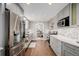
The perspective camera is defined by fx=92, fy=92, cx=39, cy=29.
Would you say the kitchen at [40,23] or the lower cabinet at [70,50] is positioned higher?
the kitchen at [40,23]

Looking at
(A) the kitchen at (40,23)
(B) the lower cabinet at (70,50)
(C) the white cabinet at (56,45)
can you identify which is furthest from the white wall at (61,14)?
(B) the lower cabinet at (70,50)

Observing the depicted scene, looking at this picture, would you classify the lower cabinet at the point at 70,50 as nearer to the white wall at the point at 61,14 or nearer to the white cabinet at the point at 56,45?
the white cabinet at the point at 56,45

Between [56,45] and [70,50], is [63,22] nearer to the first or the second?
[56,45]

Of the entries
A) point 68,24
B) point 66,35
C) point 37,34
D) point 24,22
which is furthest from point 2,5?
point 66,35

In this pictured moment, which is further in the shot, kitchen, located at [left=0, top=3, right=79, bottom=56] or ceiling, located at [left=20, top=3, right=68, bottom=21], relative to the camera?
ceiling, located at [left=20, top=3, right=68, bottom=21]

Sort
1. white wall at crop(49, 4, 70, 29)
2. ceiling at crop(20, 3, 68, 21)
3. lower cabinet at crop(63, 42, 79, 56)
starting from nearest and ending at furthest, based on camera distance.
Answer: lower cabinet at crop(63, 42, 79, 56) → ceiling at crop(20, 3, 68, 21) → white wall at crop(49, 4, 70, 29)

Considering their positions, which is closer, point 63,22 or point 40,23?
point 40,23

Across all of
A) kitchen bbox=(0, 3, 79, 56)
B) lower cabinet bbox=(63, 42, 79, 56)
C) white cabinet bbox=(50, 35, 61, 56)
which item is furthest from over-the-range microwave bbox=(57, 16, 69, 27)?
lower cabinet bbox=(63, 42, 79, 56)

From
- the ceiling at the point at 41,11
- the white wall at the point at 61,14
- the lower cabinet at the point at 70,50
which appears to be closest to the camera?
the lower cabinet at the point at 70,50

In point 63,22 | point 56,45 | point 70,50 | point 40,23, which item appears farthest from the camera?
point 56,45

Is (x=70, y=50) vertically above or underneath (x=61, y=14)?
underneath

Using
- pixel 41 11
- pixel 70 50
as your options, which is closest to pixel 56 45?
pixel 70 50

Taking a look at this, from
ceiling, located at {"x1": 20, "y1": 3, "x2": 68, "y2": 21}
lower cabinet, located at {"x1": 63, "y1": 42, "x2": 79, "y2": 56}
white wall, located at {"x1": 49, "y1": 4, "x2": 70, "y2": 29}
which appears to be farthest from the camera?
white wall, located at {"x1": 49, "y1": 4, "x2": 70, "y2": 29}

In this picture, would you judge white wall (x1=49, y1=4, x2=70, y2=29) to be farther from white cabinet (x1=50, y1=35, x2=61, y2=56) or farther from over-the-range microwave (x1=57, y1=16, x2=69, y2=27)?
white cabinet (x1=50, y1=35, x2=61, y2=56)
